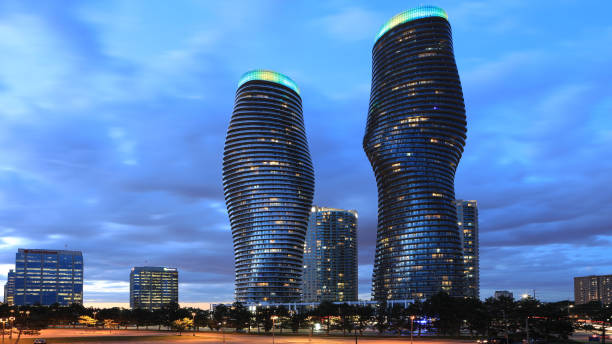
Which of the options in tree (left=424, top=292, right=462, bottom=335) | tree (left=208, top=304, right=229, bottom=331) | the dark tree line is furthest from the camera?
tree (left=208, top=304, right=229, bottom=331)

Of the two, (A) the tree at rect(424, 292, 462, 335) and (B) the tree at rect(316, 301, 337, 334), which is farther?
(B) the tree at rect(316, 301, 337, 334)

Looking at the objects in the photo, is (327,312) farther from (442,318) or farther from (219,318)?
(442,318)

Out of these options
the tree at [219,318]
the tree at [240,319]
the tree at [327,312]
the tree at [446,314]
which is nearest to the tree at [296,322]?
the tree at [327,312]

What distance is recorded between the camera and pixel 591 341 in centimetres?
11175

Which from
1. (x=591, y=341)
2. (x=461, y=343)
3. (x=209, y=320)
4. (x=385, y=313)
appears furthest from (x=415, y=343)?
(x=209, y=320)

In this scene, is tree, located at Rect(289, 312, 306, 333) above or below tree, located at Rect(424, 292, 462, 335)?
below

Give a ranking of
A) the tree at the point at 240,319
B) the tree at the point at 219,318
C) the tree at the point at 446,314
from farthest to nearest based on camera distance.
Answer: the tree at the point at 219,318
the tree at the point at 240,319
the tree at the point at 446,314

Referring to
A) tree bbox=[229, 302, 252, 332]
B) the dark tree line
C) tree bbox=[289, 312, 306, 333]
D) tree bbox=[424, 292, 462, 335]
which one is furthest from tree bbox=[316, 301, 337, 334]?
tree bbox=[424, 292, 462, 335]

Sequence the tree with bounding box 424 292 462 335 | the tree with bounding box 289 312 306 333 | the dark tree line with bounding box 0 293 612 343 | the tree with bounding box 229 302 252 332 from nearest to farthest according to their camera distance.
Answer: the dark tree line with bounding box 0 293 612 343
the tree with bounding box 424 292 462 335
the tree with bounding box 289 312 306 333
the tree with bounding box 229 302 252 332

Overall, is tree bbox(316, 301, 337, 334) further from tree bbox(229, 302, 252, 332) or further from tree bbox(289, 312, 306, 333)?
tree bbox(229, 302, 252, 332)

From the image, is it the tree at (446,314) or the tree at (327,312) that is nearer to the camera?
the tree at (446,314)

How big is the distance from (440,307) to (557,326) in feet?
129

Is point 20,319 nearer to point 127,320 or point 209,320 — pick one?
point 127,320

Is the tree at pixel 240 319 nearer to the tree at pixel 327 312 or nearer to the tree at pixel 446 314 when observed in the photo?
the tree at pixel 327 312
